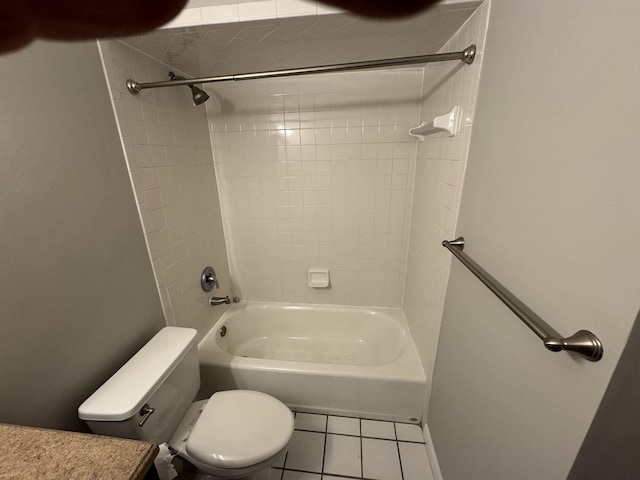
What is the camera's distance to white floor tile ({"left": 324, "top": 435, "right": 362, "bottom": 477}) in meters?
1.15

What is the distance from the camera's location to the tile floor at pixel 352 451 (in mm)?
1139

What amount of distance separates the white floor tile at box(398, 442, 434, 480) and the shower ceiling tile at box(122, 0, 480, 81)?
1795 mm

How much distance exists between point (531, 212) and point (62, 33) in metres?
0.84

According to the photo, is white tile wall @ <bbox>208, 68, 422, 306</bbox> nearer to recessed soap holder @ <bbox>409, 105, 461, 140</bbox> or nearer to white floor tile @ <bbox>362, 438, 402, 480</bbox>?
recessed soap holder @ <bbox>409, 105, 461, 140</bbox>

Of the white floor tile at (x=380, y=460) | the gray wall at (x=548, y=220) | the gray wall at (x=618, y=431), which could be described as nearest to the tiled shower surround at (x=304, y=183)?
the gray wall at (x=548, y=220)

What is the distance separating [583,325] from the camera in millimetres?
407

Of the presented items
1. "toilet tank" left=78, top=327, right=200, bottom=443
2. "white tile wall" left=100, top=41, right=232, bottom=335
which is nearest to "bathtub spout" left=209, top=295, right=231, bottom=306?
"white tile wall" left=100, top=41, right=232, bottom=335

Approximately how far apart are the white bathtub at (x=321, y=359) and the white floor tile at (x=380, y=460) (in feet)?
0.43

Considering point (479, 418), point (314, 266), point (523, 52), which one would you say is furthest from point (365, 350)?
point (523, 52)

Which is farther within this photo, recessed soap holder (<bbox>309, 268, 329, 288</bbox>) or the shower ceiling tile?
recessed soap holder (<bbox>309, 268, 329, 288</bbox>)

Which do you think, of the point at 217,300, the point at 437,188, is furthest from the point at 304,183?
the point at 217,300

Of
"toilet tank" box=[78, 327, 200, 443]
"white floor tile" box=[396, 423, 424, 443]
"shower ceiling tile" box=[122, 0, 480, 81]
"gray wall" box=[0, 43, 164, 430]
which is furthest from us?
"white floor tile" box=[396, 423, 424, 443]

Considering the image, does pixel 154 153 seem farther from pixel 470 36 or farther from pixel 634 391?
pixel 634 391

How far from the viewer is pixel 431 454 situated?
3.84 feet
